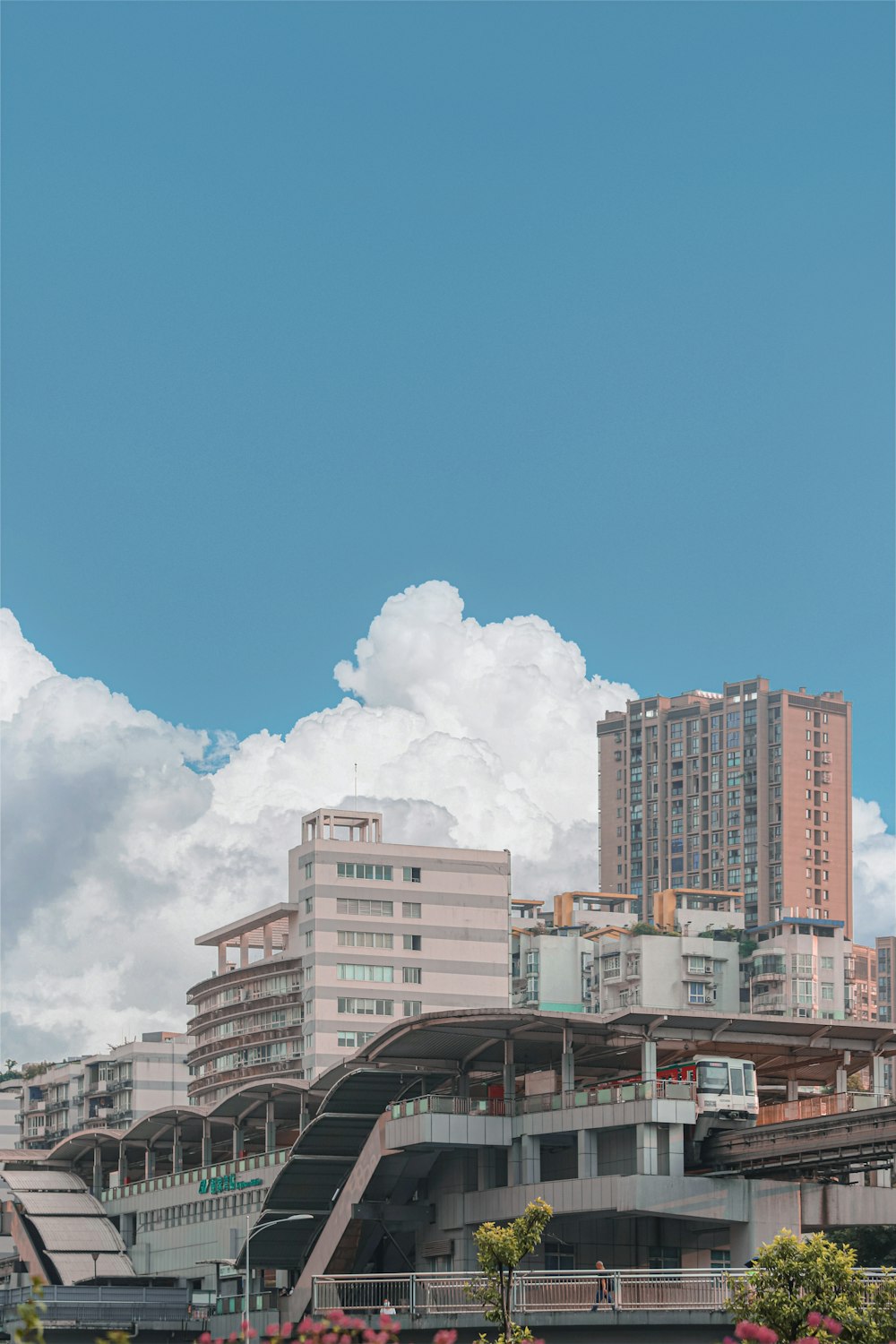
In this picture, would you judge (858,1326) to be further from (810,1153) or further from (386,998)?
(386,998)

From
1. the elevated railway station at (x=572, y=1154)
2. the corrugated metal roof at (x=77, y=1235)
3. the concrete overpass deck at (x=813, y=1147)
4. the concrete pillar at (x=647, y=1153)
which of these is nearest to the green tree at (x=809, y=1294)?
the elevated railway station at (x=572, y=1154)

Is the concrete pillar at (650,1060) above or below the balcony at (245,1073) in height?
above

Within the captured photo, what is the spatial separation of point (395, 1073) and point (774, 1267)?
4701 cm

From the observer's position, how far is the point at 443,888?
181m

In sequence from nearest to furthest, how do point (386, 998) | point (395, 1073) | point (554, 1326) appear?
point (554, 1326) < point (395, 1073) < point (386, 998)

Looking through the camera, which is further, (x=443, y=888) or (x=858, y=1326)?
(x=443, y=888)

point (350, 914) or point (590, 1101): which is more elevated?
point (350, 914)

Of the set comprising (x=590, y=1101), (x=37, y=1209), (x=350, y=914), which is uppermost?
(x=350, y=914)

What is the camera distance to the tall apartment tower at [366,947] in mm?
176375

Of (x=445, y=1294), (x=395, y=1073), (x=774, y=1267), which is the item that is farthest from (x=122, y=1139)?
(x=774, y=1267)

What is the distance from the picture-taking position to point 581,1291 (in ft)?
213

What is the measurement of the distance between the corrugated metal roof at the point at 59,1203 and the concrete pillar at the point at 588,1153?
58.2 m

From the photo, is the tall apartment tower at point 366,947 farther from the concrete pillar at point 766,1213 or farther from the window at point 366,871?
the concrete pillar at point 766,1213

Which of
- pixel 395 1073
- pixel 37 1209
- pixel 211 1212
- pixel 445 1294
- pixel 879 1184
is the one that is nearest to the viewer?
pixel 445 1294
